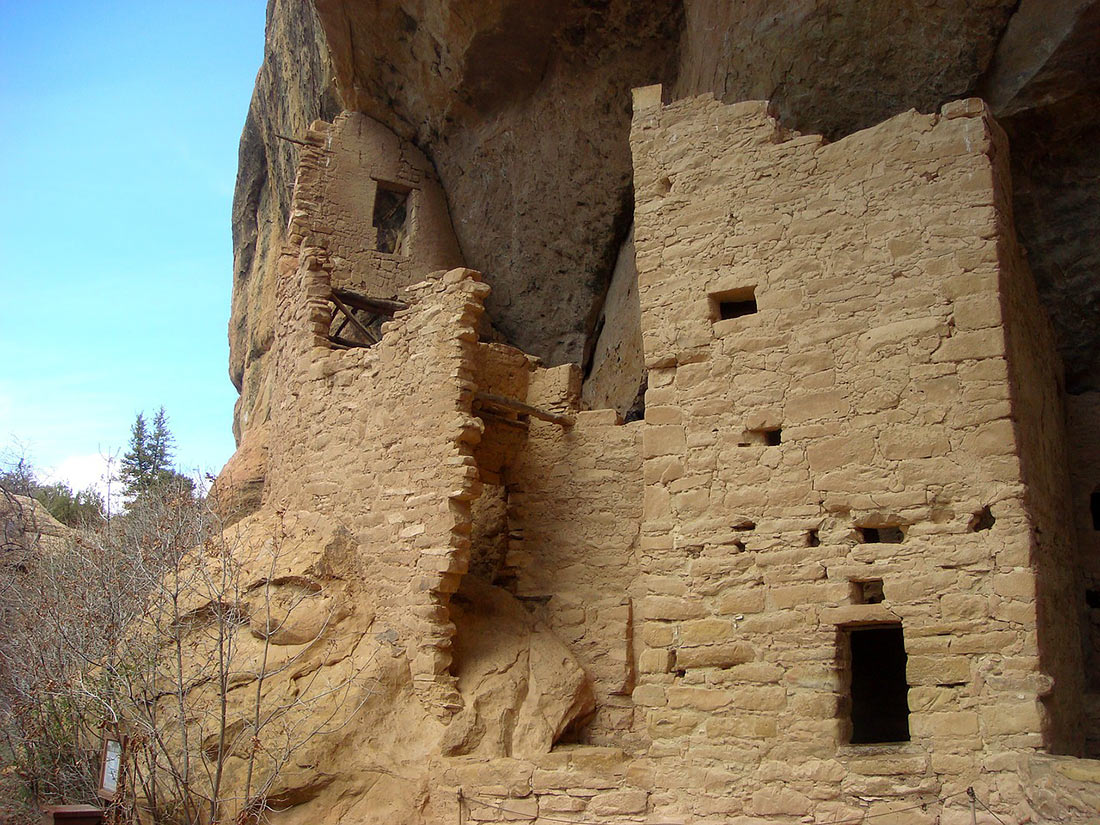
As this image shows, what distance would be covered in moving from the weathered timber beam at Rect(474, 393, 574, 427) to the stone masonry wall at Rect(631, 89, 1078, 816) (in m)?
2.28

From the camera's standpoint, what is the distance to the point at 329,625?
308 inches

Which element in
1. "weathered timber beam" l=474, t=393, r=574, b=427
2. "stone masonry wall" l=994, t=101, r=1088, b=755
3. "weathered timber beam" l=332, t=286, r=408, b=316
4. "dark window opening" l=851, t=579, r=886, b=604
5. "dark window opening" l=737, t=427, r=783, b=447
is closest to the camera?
"stone masonry wall" l=994, t=101, r=1088, b=755

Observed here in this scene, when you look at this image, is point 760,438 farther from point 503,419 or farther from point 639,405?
point 639,405

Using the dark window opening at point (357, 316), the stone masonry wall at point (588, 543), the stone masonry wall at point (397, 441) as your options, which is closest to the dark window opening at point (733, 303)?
the stone masonry wall at point (397, 441)

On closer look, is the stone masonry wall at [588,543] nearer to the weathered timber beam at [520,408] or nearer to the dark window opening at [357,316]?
the weathered timber beam at [520,408]

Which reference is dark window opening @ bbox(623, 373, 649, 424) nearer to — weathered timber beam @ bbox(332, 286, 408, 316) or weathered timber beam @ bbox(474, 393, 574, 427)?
weathered timber beam @ bbox(474, 393, 574, 427)

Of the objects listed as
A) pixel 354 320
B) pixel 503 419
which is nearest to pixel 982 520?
pixel 503 419

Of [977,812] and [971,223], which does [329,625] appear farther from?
[971,223]

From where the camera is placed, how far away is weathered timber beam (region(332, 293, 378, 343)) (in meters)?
11.5

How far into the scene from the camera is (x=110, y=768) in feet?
20.8

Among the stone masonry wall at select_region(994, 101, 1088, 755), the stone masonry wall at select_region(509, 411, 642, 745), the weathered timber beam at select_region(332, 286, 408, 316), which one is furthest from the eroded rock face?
the stone masonry wall at select_region(509, 411, 642, 745)

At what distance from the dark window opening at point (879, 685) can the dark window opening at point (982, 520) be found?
243 cm

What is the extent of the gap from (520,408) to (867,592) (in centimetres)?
383

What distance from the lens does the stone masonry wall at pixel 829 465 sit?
17.4ft
